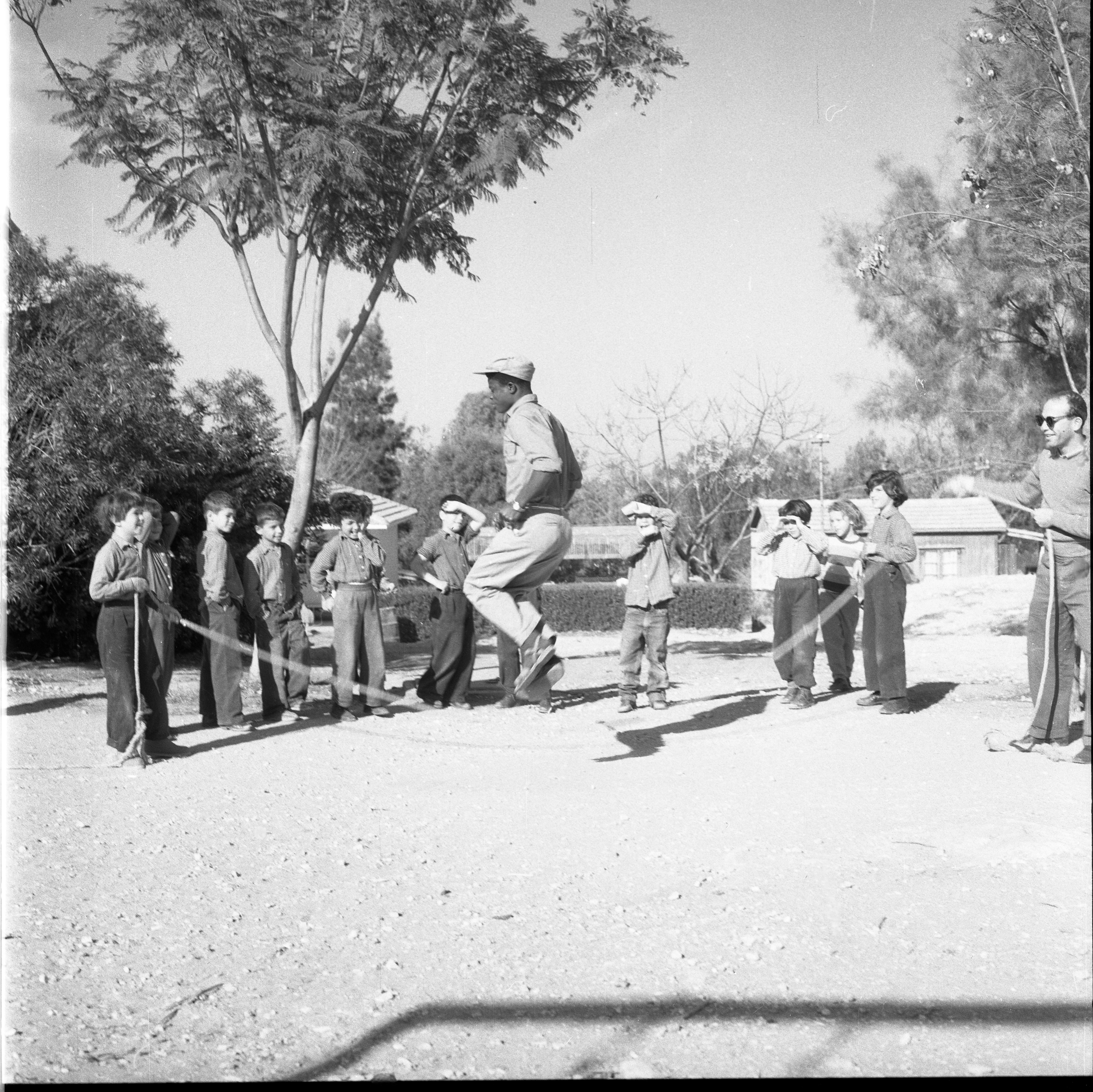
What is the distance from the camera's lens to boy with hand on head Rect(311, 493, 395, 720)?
29.3ft

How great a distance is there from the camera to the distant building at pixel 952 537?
89.3ft

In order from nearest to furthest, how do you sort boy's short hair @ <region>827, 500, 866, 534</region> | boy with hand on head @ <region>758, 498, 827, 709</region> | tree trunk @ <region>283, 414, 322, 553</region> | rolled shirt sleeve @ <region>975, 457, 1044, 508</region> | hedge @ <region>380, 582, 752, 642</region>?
1. rolled shirt sleeve @ <region>975, 457, 1044, 508</region>
2. boy with hand on head @ <region>758, 498, 827, 709</region>
3. boy's short hair @ <region>827, 500, 866, 534</region>
4. tree trunk @ <region>283, 414, 322, 553</region>
5. hedge @ <region>380, 582, 752, 642</region>

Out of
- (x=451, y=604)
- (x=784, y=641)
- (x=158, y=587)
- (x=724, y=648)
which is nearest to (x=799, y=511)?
(x=784, y=641)

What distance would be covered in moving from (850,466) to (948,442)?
12.9 m

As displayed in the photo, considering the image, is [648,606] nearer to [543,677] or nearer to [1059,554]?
[543,677]

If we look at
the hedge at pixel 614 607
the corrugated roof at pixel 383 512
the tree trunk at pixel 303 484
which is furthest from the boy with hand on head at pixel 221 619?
the hedge at pixel 614 607

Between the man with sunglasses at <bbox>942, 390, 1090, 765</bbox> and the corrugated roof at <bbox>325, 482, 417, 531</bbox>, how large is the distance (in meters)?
8.83

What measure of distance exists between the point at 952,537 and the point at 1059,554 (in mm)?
24415

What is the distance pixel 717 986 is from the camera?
3490 mm

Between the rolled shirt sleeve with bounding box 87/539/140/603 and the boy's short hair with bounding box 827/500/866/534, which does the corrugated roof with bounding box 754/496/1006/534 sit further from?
the rolled shirt sleeve with bounding box 87/539/140/603

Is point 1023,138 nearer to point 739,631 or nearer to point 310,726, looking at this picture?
point 310,726

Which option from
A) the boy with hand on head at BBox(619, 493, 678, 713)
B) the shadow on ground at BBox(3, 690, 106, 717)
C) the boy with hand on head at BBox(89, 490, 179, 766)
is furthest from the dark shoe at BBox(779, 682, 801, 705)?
the shadow on ground at BBox(3, 690, 106, 717)

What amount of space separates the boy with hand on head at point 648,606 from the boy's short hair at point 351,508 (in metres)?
1.96

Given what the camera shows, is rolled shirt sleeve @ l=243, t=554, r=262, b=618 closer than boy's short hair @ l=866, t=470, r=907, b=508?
No
